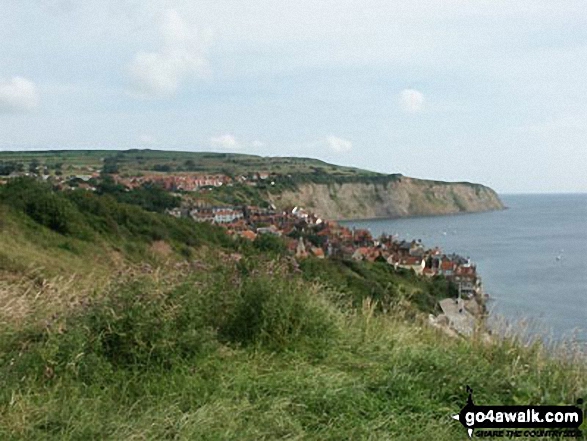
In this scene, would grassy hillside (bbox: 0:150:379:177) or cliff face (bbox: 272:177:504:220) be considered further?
cliff face (bbox: 272:177:504:220)

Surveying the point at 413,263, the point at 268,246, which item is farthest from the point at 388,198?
the point at 268,246

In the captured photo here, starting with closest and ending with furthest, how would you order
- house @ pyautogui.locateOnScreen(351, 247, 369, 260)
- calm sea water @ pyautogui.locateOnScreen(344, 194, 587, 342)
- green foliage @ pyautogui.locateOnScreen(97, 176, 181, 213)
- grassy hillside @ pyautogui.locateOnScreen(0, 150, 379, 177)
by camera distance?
calm sea water @ pyautogui.locateOnScreen(344, 194, 587, 342)
house @ pyautogui.locateOnScreen(351, 247, 369, 260)
green foliage @ pyautogui.locateOnScreen(97, 176, 181, 213)
grassy hillside @ pyautogui.locateOnScreen(0, 150, 379, 177)

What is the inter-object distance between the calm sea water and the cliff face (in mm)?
5870

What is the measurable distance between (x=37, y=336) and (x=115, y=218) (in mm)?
22781

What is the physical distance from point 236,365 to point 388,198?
142 m

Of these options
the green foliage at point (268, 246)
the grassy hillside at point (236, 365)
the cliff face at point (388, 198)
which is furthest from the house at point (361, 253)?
the cliff face at point (388, 198)

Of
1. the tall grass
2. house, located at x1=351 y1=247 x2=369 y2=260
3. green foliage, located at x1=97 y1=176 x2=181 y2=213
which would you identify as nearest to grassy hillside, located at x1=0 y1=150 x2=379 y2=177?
green foliage, located at x1=97 y1=176 x2=181 y2=213

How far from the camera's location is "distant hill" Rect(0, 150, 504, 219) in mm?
105250

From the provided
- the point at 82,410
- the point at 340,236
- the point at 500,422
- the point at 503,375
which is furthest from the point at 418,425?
the point at 340,236

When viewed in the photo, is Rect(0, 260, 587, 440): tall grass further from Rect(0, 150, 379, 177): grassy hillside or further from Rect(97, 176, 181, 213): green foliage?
Rect(0, 150, 379, 177): grassy hillside

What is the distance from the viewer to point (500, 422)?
151 inches

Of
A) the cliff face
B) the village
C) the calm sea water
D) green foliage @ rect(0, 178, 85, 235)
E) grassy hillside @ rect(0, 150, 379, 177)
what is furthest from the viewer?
the cliff face

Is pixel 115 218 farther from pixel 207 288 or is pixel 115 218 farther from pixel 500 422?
pixel 500 422

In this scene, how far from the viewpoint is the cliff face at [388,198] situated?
123375mm
